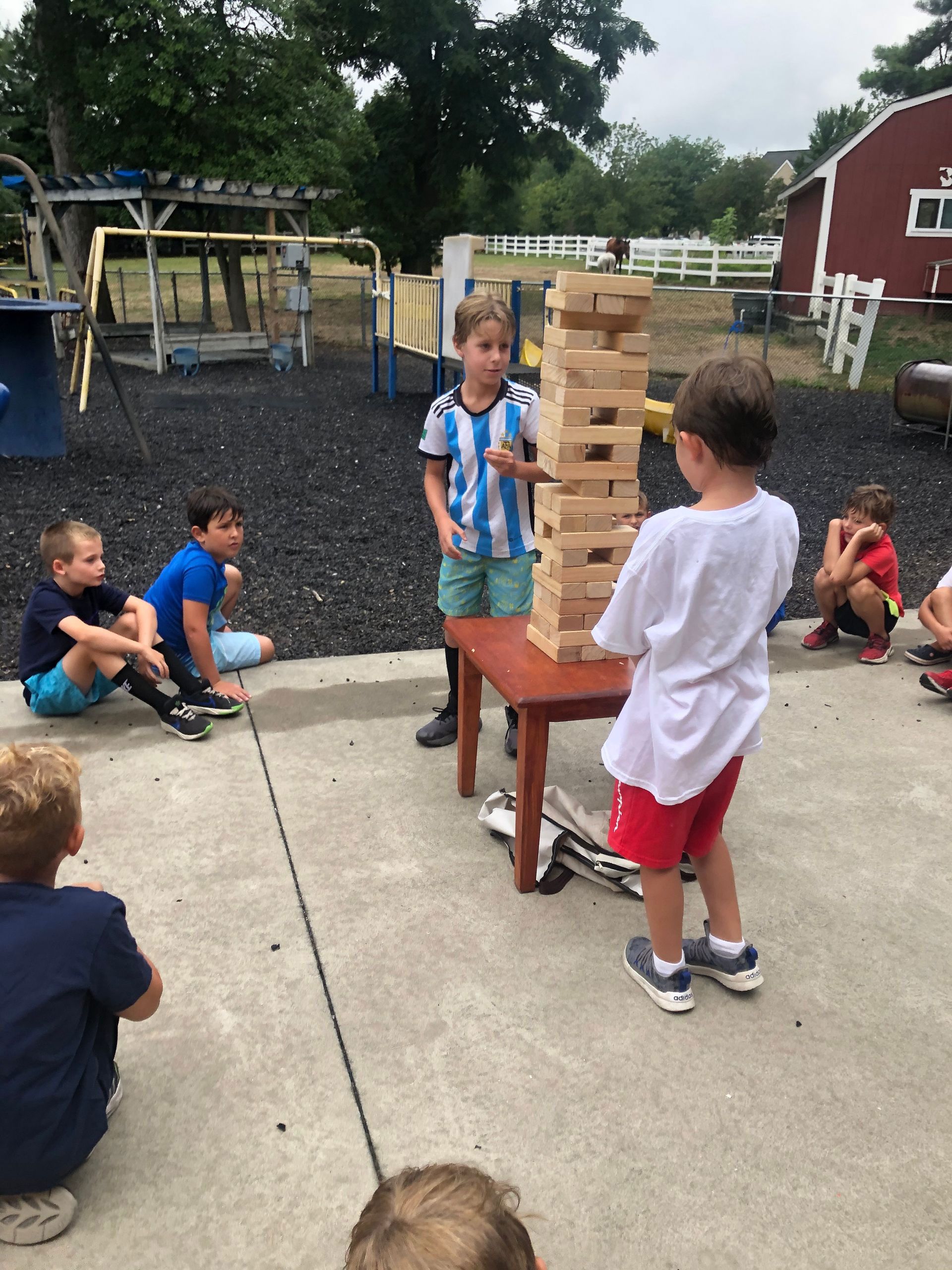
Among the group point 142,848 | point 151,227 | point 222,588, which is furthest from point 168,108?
point 142,848

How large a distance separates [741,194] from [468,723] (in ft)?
189

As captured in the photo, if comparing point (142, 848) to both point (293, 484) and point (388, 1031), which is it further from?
point (293, 484)

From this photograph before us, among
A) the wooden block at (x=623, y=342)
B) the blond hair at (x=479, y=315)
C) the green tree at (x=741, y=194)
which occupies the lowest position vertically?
the wooden block at (x=623, y=342)

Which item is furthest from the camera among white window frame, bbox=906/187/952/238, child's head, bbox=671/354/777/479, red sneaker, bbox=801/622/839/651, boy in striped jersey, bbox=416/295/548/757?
white window frame, bbox=906/187/952/238

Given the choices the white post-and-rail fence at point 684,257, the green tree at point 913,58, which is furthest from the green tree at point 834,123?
the white post-and-rail fence at point 684,257

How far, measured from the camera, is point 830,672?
4.73 metres

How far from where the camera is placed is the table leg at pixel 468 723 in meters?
3.44

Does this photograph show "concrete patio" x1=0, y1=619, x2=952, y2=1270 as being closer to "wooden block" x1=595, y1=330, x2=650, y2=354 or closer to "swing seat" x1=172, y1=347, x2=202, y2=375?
"wooden block" x1=595, y1=330, x2=650, y2=354

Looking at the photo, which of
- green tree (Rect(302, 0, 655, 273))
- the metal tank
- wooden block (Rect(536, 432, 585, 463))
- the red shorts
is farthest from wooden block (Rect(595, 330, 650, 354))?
green tree (Rect(302, 0, 655, 273))

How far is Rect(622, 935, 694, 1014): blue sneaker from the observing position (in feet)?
8.20

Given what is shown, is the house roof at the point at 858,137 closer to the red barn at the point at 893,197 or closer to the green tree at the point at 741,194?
the red barn at the point at 893,197

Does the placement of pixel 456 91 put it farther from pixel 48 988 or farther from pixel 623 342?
pixel 48 988

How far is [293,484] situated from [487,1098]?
6.57m

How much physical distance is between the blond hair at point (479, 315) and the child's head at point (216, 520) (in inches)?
49.6
